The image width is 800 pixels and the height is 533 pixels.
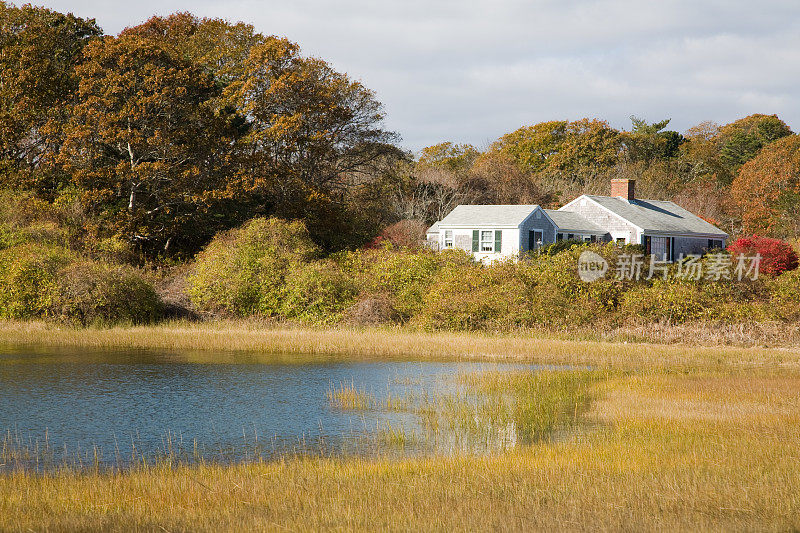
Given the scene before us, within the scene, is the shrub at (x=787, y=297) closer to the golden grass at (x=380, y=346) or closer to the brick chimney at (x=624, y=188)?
the golden grass at (x=380, y=346)

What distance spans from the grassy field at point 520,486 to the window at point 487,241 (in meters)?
33.7

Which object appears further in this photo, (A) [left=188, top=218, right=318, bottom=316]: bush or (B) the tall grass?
(A) [left=188, top=218, right=318, bottom=316]: bush

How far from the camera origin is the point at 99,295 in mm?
33094

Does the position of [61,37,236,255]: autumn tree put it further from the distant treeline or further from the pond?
the pond

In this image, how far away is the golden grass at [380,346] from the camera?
24641 millimetres

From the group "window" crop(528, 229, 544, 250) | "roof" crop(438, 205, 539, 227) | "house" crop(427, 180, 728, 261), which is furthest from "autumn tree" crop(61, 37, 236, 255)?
"window" crop(528, 229, 544, 250)

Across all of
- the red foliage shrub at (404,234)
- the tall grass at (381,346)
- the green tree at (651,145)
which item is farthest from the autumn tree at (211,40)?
the green tree at (651,145)

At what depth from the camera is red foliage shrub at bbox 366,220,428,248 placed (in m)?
51.2

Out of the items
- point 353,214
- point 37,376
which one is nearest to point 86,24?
point 353,214

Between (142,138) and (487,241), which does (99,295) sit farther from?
(487,241)

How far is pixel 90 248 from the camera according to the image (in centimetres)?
3862

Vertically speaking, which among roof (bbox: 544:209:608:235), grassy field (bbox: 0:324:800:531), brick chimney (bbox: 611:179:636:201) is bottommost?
grassy field (bbox: 0:324:800:531)

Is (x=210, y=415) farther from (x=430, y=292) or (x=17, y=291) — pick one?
(x=17, y=291)

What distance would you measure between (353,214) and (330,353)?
24.1 m
